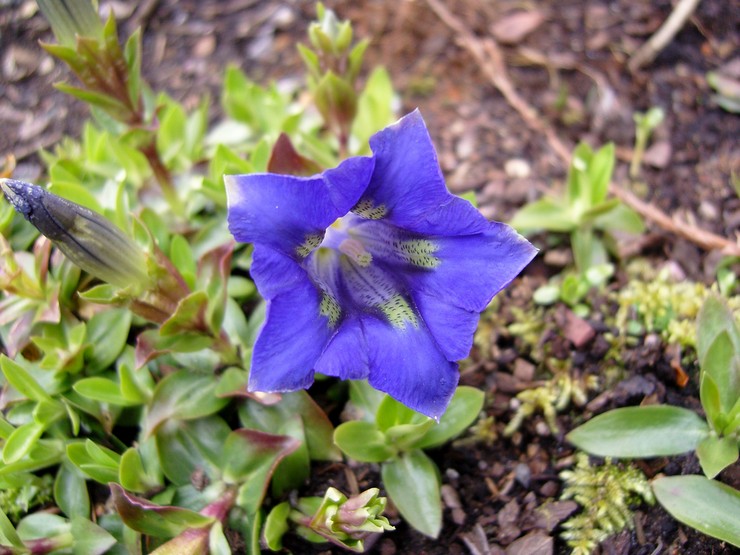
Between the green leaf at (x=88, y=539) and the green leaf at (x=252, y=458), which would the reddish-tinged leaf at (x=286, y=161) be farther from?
the green leaf at (x=88, y=539)

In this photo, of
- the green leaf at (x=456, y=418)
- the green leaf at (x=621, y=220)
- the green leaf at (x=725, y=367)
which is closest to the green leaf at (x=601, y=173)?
the green leaf at (x=621, y=220)

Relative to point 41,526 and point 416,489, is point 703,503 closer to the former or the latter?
point 416,489

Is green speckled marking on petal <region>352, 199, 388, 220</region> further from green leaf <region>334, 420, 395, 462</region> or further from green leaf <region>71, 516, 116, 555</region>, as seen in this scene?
green leaf <region>71, 516, 116, 555</region>

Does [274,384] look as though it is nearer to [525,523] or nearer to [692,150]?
[525,523]

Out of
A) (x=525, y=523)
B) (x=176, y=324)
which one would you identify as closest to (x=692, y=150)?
(x=525, y=523)

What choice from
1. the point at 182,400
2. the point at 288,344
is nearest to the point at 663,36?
the point at 288,344

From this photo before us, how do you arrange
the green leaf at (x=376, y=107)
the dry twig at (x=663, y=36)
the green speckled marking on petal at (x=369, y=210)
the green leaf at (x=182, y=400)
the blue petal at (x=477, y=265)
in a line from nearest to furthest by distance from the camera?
the blue petal at (x=477, y=265) → the green speckled marking on petal at (x=369, y=210) → the green leaf at (x=182, y=400) → the green leaf at (x=376, y=107) → the dry twig at (x=663, y=36)
